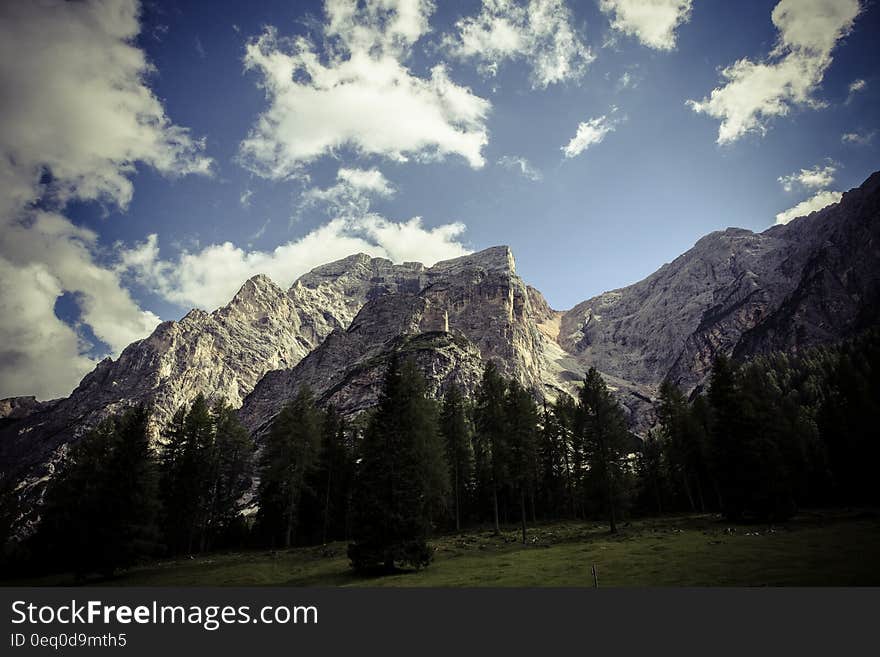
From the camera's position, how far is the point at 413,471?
3148cm

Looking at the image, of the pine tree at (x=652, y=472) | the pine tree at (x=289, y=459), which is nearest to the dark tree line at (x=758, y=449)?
the pine tree at (x=652, y=472)

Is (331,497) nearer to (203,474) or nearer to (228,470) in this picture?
(228,470)

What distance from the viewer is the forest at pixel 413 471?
33562mm

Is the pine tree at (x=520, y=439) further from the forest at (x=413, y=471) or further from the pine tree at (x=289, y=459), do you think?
the pine tree at (x=289, y=459)

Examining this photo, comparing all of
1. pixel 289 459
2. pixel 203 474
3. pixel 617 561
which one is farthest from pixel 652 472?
pixel 203 474

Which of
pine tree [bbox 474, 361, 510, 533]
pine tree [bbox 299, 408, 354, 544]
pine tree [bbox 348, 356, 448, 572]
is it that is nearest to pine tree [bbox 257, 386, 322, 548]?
pine tree [bbox 299, 408, 354, 544]

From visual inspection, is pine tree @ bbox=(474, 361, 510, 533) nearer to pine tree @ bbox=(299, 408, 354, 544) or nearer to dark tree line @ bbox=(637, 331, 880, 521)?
pine tree @ bbox=(299, 408, 354, 544)

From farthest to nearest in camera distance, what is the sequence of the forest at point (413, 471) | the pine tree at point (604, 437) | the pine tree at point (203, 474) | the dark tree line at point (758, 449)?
the pine tree at point (203, 474) → the pine tree at point (604, 437) → the dark tree line at point (758, 449) → the forest at point (413, 471)

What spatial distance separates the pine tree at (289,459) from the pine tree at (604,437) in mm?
30189

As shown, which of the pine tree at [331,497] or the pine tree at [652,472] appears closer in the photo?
the pine tree at [331,497]

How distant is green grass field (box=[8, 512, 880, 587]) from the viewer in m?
20.5

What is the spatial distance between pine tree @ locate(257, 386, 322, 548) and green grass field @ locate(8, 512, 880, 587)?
22.2 feet

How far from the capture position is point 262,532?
57.2 m

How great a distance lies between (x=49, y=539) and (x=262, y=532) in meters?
21.7
